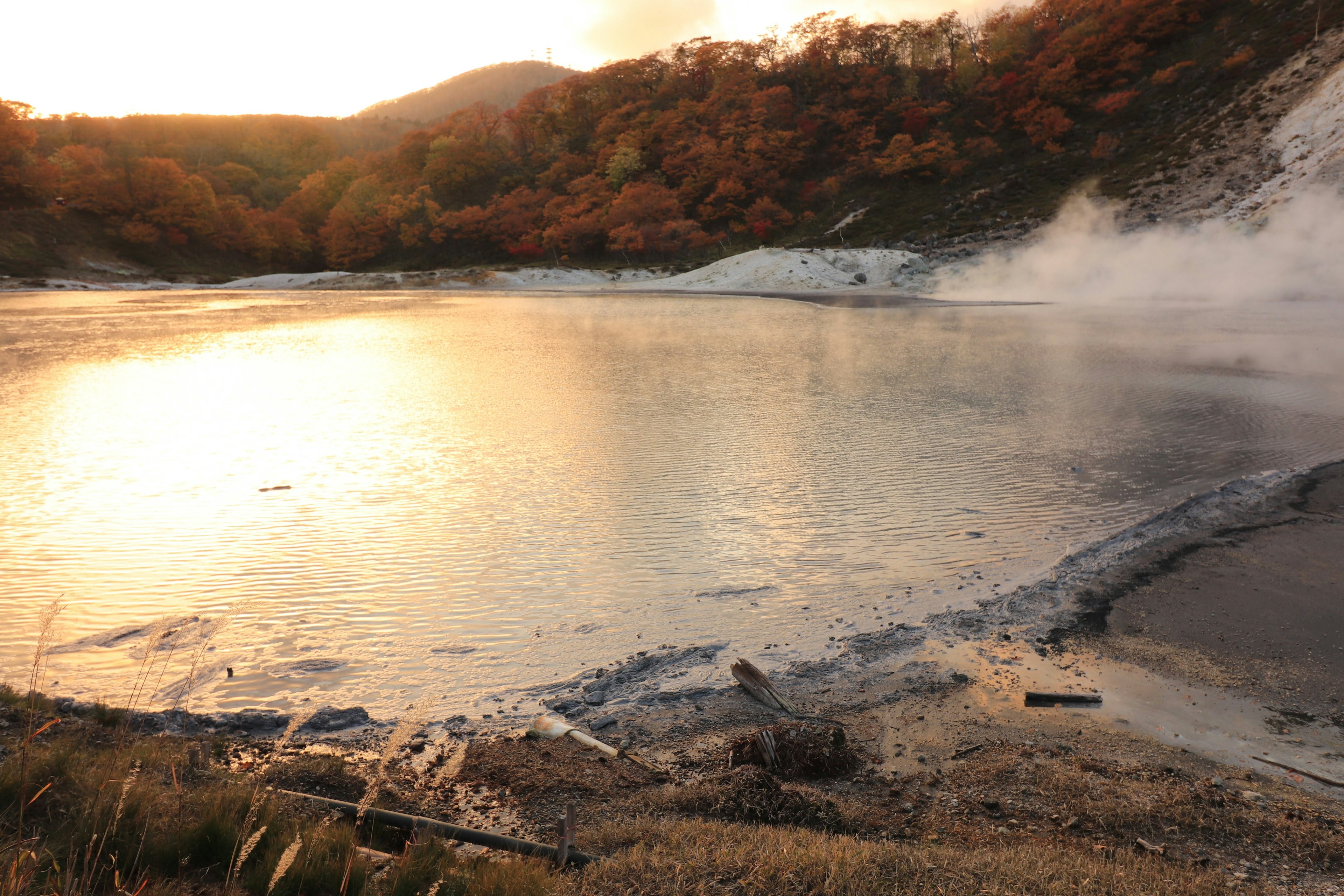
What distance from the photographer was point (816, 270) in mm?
45031

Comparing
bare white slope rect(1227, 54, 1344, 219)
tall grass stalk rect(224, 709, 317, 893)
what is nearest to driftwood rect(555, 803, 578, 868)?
tall grass stalk rect(224, 709, 317, 893)

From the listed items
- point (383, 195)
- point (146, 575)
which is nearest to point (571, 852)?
point (146, 575)

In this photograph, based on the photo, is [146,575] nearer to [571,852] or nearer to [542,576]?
[542,576]

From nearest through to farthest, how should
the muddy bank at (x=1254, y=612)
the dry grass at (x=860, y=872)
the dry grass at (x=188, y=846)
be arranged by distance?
1. the dry grass at (x=188, y=846)
2. the dry grass at (x=860, y=872)
3. the muddy bank at (x=1254, y=612)

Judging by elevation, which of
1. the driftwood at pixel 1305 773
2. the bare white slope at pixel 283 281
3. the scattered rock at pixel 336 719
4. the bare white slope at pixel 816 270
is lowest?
the scattered rock at pixel 336 719

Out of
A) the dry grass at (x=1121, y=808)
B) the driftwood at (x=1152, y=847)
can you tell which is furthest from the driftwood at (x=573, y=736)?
the driftwood at (x=1152, y=847)

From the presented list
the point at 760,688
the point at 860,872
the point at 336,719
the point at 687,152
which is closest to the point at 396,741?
the point at 860,872

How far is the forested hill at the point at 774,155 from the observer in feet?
203

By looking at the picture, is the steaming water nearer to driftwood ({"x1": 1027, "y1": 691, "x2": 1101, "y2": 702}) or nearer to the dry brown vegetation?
the dry brown vegetation

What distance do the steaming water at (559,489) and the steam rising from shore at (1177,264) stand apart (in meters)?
14.3

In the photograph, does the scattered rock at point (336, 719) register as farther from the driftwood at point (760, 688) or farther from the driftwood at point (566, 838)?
the driftwood at point (760, 688)

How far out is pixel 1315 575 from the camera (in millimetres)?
6367

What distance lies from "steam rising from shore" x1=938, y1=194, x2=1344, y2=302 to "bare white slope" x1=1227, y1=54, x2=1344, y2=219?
4.64 feet

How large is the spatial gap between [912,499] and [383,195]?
8417 cm
